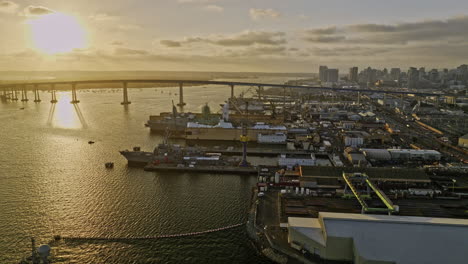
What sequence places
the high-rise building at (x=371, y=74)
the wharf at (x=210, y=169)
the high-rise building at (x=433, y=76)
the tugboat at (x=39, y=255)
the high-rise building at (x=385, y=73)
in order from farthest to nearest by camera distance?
the high-rise building at (x=385, y=73)
the high-rise building at (x=371, y=74)
the high-rise building at (x=433, y=76)
the wharf at (x=210, y=169)
the tugboat at (x=39, y=255)

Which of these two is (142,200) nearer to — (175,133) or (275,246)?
(275,246)

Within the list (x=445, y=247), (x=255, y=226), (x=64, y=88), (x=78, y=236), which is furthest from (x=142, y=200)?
(x=64, y=88)

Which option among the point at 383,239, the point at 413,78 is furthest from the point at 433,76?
the point at 383,239

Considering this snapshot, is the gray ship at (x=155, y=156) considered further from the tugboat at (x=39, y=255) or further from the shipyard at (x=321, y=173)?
the tugboat at (x=39, y=255)

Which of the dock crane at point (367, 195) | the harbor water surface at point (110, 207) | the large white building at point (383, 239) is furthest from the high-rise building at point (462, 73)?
the large white building at point (383, 239)

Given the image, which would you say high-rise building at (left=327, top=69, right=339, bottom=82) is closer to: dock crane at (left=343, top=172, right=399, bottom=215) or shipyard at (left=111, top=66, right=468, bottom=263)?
shipyard at (left=111, top=66, right=468, bottom=263)

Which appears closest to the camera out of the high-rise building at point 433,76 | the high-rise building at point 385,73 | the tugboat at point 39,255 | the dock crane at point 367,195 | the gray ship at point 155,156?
the tugboat at point 39,255
